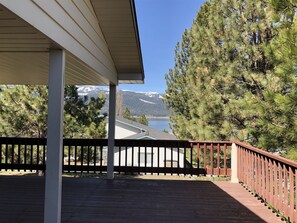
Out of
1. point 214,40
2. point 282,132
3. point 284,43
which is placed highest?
point 214,40

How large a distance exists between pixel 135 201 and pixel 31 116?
8.36 metres

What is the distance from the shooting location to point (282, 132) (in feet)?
16.1

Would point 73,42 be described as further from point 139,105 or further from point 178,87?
point 139,105

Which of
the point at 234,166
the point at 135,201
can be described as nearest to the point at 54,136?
→ the point at 135,201

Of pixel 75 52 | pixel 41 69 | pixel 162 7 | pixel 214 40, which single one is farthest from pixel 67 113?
pixel 162 7

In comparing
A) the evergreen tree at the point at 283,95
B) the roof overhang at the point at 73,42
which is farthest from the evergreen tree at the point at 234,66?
the roof overhang at the point at 73,42

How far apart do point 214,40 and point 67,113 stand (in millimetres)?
6453

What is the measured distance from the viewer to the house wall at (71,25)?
208 centimetres

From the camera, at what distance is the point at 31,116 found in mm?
11289

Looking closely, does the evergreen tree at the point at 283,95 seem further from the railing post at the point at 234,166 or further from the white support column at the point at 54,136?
the white support column at the point at 54,136

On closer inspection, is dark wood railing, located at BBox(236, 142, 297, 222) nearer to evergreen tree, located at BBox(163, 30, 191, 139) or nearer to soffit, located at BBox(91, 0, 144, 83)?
soffit, located at BBox(91, 0, 144, 83)

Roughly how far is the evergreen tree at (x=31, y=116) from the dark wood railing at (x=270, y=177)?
24.6ft

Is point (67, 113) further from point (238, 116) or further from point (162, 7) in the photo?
point (162, 7)

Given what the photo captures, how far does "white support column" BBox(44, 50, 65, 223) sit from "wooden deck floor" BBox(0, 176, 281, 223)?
810 mm
